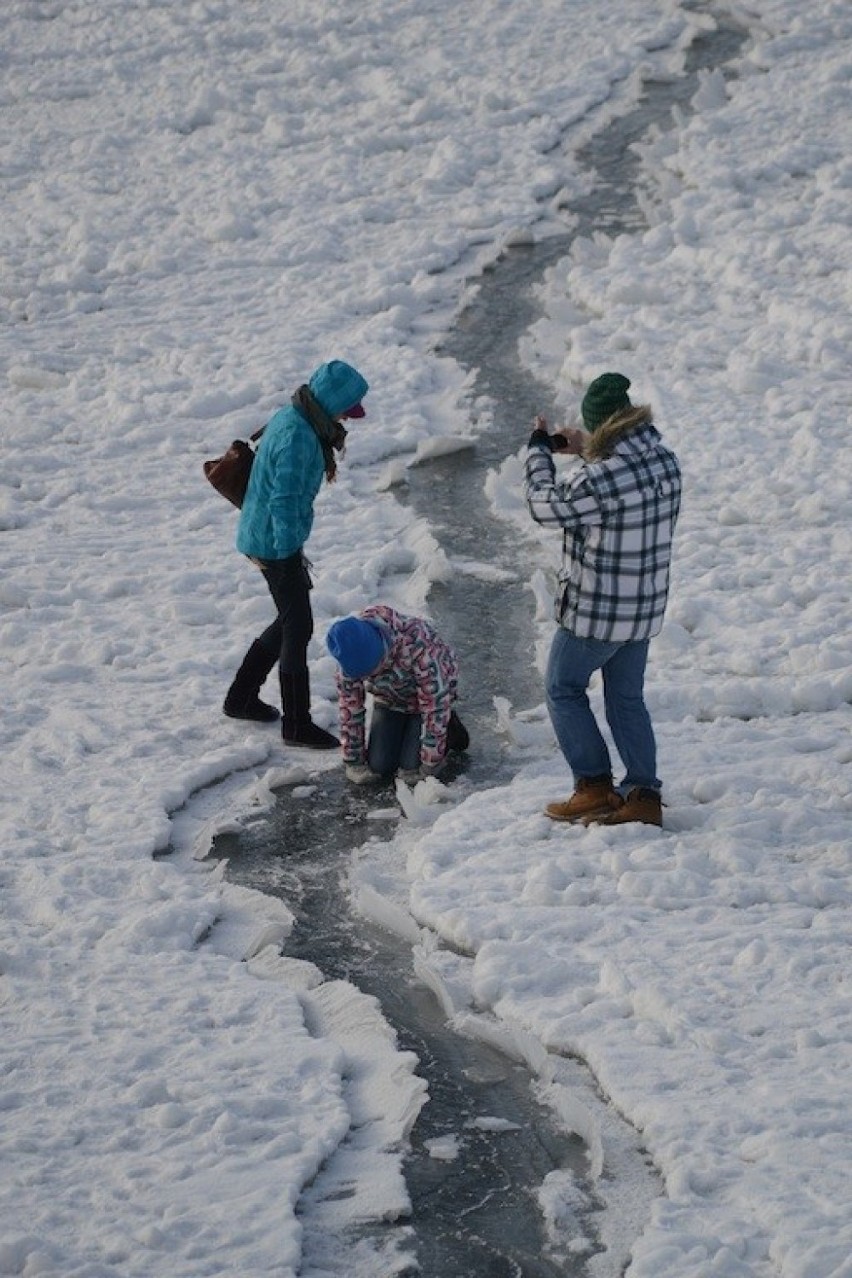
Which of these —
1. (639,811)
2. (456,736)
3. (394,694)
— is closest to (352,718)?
(394,694)

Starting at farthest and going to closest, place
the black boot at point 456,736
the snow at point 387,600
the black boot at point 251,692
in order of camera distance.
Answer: the black boot at point 251,692
the black boot at point 456,736
the snow at point 387,600

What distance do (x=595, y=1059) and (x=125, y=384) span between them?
902cm

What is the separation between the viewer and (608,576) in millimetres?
6711

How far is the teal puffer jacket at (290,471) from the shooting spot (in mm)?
7664

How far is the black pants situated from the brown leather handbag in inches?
15.1

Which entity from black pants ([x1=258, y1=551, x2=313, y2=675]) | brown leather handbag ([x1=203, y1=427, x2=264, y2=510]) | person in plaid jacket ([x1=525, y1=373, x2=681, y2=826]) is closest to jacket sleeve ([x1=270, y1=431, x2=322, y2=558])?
black pants ([x1=258, y1=551, x2=313, y2=675])

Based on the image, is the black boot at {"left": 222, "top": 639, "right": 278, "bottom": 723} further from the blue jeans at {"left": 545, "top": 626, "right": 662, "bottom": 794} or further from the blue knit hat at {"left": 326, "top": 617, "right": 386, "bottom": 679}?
the blue jeans at {"left": 545, "top": 626, "right": 662, "bottom": 794}

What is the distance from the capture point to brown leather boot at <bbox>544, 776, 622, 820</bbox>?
704 cm

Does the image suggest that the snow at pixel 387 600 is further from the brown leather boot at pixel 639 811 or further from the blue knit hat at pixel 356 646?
the blue knit hat at pixel 356 646

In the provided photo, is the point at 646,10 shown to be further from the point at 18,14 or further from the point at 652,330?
the point at 652,330

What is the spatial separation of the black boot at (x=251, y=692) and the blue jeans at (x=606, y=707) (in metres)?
1.82

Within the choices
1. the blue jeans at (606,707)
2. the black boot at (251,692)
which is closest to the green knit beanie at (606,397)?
the blue jeans at (606,707)

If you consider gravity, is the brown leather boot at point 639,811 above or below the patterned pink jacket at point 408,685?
below

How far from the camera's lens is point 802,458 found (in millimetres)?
10867
